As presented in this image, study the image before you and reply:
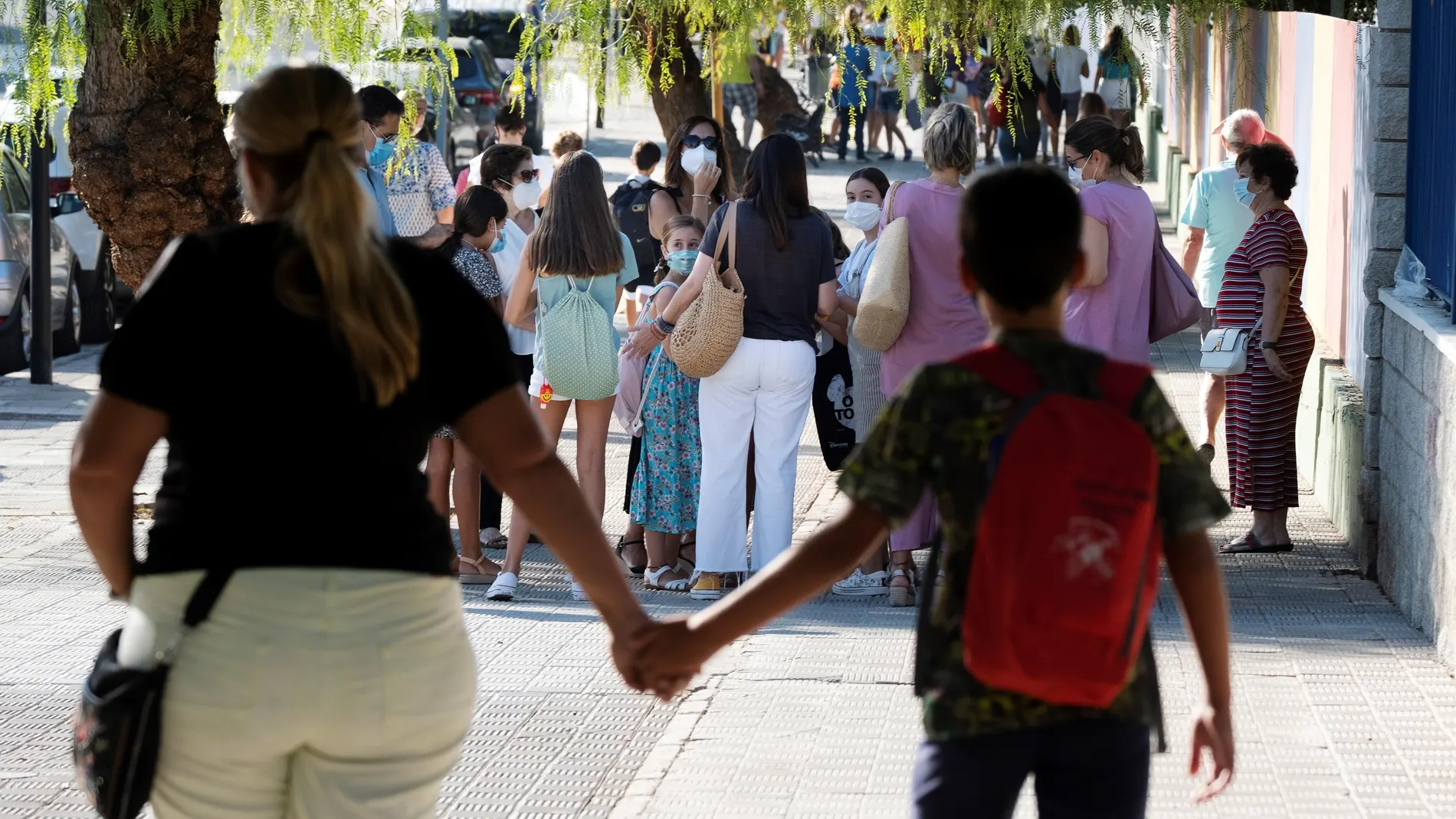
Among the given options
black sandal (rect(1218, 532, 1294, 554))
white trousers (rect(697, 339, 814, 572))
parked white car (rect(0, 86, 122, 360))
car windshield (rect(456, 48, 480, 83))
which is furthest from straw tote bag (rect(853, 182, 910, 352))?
car windshield (rect(456, 48, 480, 83))

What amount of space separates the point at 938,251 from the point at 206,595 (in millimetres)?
4814

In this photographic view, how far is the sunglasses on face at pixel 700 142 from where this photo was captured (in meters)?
8.78

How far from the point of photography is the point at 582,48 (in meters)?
9.24

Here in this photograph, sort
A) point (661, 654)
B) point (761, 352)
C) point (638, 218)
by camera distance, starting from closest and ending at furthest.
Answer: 1. point (661, 654)
2. point (761, 352)
3. point (638, 218)

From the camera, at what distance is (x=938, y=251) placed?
711cm

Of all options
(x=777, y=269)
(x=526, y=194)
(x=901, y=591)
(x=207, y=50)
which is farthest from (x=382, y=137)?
(x=901, y=591)

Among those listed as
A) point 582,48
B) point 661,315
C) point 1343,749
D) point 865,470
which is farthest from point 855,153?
point 865,470

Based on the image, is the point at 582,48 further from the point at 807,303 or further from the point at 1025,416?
the point at 1025,416

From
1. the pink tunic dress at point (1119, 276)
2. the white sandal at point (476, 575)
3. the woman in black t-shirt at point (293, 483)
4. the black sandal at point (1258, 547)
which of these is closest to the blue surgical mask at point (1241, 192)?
the black sandal at point (1258, 547)

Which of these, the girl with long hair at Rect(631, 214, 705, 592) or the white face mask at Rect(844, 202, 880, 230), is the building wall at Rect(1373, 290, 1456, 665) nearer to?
the white face mask at Rect(844, 202, 880, 230)

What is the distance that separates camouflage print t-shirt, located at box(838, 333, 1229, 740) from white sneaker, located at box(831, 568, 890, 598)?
5021 mm

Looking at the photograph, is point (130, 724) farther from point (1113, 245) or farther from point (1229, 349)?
point (1229, 349)

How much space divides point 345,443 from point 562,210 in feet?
16.3

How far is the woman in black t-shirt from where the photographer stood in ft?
8.62
